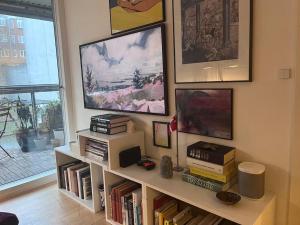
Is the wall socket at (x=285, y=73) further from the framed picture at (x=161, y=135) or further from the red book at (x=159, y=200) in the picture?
the red book at (x=159, y=200)

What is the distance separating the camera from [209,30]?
60.4 inches

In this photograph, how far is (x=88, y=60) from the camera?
251cm

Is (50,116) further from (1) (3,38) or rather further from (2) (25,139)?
(1) (3,38)

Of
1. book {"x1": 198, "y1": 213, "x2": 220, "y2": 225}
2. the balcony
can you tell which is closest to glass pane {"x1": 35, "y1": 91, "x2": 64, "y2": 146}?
the balcony

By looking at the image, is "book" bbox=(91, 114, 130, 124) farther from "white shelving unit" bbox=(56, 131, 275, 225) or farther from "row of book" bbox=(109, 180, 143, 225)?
"row of book" bbox=(109, 180, 143, 225)

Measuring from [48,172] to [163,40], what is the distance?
7.10ft

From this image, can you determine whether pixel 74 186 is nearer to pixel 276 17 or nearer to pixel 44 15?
pixel 44 15

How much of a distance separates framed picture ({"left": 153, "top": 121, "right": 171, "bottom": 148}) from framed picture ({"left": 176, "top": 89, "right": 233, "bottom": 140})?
0.14m

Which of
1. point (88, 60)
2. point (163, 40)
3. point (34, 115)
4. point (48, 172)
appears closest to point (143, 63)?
point (163, 40)

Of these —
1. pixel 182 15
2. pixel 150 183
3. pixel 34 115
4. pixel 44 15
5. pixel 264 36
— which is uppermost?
pixel 44 15

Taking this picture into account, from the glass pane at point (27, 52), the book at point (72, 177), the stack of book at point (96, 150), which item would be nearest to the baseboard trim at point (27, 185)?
the book at point (72, 177)

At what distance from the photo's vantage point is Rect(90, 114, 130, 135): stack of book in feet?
6.68

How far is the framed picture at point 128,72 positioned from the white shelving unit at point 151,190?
336 millimetres

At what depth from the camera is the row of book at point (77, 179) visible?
2279 millimetres
